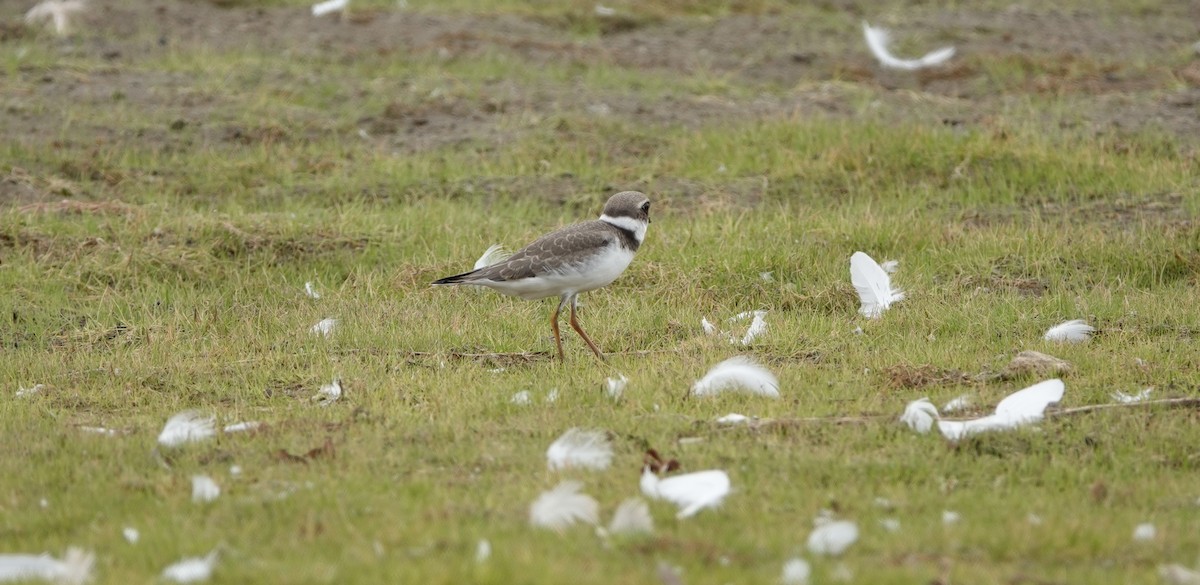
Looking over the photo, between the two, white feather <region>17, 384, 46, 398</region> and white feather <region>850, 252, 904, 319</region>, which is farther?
white feather <region>850, 252, 904, 319</region>

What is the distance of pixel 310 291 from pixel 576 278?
2.60 metres

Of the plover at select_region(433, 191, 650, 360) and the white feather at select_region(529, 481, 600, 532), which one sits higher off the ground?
the white feather at select_region(529, 481, 600, 532)

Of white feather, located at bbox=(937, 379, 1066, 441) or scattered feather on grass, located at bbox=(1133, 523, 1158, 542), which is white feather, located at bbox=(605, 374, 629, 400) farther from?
scattered feather on grass, located at bbox=(1133, 523, 1158, 542)

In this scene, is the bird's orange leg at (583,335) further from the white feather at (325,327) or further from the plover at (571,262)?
the white feather at (325,327)

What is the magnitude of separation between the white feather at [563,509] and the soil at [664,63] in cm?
787

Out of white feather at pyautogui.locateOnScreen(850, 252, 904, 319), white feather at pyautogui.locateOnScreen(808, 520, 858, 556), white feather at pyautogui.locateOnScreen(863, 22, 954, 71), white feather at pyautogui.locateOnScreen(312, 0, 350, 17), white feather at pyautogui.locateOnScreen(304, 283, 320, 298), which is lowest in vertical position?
white feather at pyautogui.locateOnScreen(863, 22, 954, 71)

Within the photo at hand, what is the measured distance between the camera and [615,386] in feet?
25.5

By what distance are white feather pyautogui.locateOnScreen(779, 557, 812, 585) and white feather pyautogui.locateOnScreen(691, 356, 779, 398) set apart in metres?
2.45

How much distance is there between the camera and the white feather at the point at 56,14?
1733 cm

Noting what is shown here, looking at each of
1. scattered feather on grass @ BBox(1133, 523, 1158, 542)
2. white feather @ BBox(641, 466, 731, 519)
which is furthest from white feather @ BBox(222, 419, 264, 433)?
scattered feather on grass @ BBox(1133, 523, 1158, 542)

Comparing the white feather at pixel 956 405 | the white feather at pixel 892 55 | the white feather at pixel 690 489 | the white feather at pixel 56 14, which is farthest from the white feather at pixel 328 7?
the white feather at pixel 690 489

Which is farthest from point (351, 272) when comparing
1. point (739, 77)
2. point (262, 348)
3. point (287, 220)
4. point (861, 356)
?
point (739, 77)

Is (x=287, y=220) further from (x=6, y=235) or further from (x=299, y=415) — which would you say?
(x=299, y=415)

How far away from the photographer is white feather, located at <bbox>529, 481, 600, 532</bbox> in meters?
5.70
